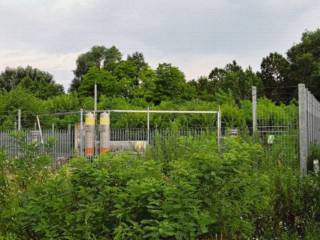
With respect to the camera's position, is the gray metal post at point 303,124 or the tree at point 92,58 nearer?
the gray metal post at point 303,124

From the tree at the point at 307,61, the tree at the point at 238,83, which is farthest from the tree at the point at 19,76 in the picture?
the tree at the point at 307,61

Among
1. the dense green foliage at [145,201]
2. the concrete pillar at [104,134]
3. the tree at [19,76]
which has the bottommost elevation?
the dense green foliage at [145,201]

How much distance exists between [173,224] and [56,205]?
1.19 metres

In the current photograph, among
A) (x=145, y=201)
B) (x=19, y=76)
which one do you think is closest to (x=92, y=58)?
(x=19, y=76)

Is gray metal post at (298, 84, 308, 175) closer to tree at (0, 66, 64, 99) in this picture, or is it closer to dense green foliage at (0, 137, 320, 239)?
dense green foliage at (0, 137, 320, 239)

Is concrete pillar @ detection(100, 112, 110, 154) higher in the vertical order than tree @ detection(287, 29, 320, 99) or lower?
lower

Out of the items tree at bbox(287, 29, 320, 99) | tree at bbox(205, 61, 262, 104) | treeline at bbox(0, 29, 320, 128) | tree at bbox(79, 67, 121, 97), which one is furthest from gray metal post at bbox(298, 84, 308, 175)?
tree at bbox(287, 29, 320, 99)

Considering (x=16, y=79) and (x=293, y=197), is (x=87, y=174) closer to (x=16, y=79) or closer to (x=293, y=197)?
(x=293, y=197)

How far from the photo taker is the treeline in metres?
28.5

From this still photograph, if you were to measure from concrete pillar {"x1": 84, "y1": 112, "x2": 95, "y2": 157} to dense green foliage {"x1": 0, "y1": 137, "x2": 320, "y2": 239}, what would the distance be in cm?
1170

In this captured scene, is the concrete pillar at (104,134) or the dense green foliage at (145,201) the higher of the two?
the concrete pillar at (104,134)

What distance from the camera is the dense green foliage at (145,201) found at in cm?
464

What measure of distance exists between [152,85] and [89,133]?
22.2 m

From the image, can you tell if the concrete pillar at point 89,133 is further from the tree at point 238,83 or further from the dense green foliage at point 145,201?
the tree at point 238,83
